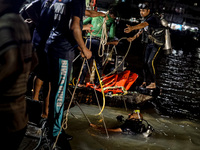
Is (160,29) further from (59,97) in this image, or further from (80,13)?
(59,97)

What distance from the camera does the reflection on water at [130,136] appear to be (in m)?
3.58

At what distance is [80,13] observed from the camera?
8.88 ft

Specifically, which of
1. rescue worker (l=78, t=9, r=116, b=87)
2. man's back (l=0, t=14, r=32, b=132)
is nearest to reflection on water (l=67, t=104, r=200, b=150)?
rescue worker (l=78, t=9, r=116, b=87)

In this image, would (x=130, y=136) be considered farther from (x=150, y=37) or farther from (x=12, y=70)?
(x=150, y=37)

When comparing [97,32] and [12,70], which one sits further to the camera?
[97,32]

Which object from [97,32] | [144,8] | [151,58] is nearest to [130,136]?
[97,32]

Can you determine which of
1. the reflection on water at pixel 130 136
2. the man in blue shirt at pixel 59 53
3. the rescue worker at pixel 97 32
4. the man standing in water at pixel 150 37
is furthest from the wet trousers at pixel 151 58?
the man in blue shirt at pixel 59 53

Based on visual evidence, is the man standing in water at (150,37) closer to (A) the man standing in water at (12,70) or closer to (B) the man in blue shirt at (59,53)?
(B) the man in blue shirt at (59,53)

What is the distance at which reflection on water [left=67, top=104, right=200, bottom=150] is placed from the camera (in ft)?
11.8

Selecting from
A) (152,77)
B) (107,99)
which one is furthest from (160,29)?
(107,99)

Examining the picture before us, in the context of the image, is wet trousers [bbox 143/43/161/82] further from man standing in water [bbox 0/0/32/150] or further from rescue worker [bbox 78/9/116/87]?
man standing in water [bbox 0/0/32/150]

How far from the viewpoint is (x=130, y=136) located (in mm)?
4113

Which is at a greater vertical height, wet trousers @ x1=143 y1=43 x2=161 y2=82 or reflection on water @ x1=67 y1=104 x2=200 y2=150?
wet trousers @ x1=143 y1=43 x2=161 y2=82

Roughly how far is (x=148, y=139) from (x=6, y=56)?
359cm
